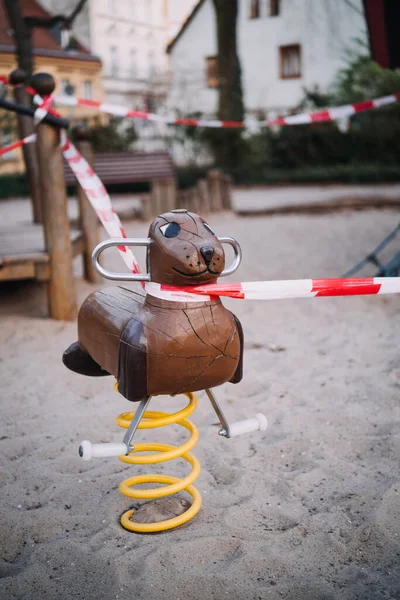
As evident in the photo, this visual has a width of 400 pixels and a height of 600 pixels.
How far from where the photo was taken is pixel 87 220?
538cm

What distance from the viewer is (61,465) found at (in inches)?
98.7

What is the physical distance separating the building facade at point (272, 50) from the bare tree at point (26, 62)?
6.00 meters

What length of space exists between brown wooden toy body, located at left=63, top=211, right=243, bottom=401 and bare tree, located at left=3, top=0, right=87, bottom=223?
5.36 meters

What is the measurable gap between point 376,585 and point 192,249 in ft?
3.85

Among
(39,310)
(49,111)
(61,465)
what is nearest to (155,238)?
(61,465)

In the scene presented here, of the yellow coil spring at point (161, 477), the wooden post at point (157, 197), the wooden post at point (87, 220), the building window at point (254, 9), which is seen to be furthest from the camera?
the building window at point (254, 9)

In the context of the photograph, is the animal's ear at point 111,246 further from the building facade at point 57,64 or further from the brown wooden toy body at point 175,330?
the building facade at point 57,64

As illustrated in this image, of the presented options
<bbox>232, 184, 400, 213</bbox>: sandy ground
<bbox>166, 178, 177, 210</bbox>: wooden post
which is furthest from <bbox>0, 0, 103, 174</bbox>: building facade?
<bbox>166, 178, 177, 210</bbox>: wooden post

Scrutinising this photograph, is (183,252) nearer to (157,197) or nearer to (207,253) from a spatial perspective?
(207,253)

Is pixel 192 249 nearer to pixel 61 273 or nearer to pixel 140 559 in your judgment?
pixel 140 559

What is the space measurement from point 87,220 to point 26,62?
456 centimetres

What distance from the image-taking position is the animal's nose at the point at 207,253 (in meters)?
1.72

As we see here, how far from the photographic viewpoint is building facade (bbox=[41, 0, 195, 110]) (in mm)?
18878

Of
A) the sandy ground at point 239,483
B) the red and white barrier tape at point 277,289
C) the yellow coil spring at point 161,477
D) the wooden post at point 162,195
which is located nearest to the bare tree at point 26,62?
the wooden post at point 162,195
